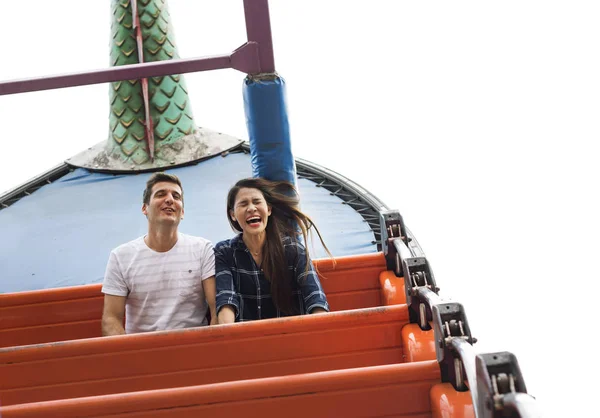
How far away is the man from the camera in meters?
1.93

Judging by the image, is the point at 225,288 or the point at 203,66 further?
the point at 203,66

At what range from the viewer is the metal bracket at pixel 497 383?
2.73 ft

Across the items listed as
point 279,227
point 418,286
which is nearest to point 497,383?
point 418,286

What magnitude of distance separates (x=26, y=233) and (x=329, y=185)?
6.32 ft

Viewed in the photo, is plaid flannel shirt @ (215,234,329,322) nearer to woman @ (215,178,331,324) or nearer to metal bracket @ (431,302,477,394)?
woman @ (215,178,331,324)

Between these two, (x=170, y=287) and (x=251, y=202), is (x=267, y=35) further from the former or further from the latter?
(x=170, y=287)

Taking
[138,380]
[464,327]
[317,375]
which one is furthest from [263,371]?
[464,327]

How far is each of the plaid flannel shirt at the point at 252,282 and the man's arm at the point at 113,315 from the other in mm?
296

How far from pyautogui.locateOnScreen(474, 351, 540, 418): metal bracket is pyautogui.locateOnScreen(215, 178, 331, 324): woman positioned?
1.00m

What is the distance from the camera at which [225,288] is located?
187cm

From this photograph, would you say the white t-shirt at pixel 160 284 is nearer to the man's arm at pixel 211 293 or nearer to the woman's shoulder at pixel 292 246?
the man's arm at pixel 211 293

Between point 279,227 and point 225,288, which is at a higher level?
point 279,227

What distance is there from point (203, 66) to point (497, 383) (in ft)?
5.51

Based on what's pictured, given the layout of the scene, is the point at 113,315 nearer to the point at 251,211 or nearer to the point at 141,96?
the point at 251,211
